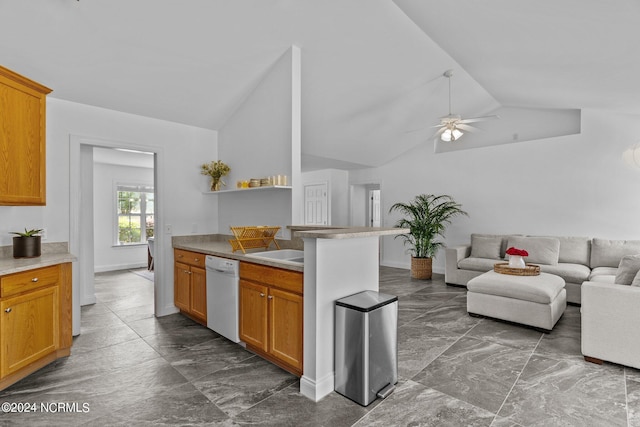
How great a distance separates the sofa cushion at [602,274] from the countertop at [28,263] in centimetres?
551

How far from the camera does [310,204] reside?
837 centimetres

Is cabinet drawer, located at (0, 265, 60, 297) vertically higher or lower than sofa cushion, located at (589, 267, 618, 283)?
higher

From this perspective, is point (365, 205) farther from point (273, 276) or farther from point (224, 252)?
point (273, 276)

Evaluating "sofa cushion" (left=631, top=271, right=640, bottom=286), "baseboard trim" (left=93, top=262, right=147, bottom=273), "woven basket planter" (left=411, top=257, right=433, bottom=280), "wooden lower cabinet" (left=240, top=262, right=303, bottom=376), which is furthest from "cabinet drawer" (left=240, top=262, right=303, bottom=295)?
"baseboard trim" (left=93, top=262, right=147, bottom=273)

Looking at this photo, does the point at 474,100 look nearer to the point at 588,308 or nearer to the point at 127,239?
the point at 588,308

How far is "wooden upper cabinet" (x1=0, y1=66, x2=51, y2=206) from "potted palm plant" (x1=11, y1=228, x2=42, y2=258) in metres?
0.30

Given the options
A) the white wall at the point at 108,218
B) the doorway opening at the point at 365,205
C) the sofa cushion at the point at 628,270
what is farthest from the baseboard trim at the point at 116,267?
the sofa cushion at the point at 628,270

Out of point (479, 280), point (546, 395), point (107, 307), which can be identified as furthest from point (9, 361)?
point (479, 280)

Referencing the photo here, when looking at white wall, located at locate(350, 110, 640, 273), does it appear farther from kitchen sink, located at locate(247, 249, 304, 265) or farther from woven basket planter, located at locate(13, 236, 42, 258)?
woven basket planter, located at locate(13, 236, 42, 258)

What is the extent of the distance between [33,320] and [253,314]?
5.45 feet

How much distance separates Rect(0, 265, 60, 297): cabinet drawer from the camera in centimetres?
224

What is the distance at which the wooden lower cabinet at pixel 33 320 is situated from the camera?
7.36 feet

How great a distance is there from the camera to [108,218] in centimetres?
691

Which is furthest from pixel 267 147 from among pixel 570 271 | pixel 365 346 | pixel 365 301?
pixel 570 271
